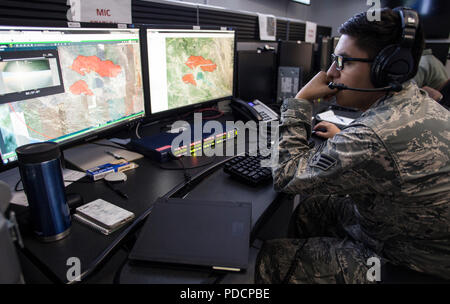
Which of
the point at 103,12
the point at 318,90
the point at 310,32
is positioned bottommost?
the point at 318,90

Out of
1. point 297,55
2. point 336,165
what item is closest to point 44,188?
point 336,165

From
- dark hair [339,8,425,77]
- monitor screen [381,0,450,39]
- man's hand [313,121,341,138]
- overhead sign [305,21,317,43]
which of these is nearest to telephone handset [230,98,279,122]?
man's hand [313,121,341,138]

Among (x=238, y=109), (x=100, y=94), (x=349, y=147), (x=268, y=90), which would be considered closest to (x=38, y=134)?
(x=100, y=94)

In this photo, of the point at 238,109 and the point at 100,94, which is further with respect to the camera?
the point at 238,109

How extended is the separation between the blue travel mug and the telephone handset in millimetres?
910

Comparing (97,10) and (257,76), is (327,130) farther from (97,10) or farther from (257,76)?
(97,10)

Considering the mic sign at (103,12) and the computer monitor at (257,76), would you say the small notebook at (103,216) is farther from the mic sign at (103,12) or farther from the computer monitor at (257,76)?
the computer monitor at (257,76)

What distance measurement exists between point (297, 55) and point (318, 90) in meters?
1.03

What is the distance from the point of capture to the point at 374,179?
708 millimetres
